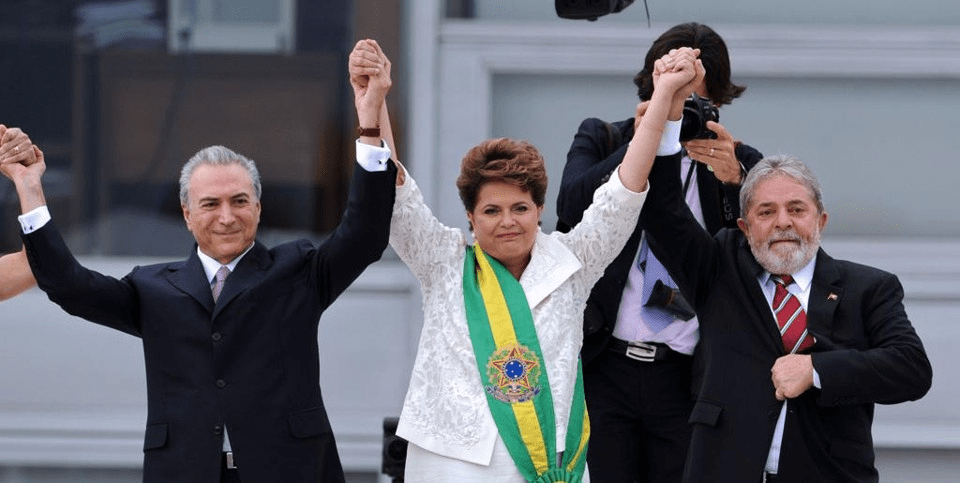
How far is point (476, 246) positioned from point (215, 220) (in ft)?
2.06

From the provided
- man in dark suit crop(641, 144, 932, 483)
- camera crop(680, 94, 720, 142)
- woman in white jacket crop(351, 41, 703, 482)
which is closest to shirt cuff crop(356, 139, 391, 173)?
woman in white jacket crop(351, 41, 703, 482)

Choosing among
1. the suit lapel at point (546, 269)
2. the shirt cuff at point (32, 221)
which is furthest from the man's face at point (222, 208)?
the suit lapel at point (546, 269)

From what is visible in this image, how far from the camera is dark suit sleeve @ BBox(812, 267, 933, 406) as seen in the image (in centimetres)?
397

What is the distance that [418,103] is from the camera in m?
6.71

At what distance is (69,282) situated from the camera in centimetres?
385

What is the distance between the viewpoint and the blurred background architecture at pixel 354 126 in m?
6.66

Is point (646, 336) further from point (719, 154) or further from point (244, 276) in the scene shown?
point (244, 276)

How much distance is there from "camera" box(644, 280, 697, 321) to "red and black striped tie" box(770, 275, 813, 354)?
37cm

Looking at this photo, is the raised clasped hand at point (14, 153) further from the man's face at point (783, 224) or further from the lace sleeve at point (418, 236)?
the man's face at point (783, 224)

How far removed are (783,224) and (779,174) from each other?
13 centimetres

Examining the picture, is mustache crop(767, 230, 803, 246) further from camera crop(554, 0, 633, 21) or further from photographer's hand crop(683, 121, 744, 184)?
camera crop(554, 0, 633, 21)

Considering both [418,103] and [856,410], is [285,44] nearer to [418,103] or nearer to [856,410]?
[418,103]

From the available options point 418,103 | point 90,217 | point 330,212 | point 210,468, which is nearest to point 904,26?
point 418,103

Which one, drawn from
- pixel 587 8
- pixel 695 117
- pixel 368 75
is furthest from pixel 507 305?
pixel 587 8
